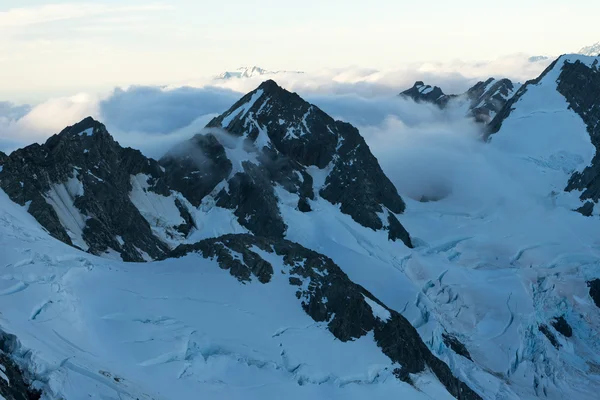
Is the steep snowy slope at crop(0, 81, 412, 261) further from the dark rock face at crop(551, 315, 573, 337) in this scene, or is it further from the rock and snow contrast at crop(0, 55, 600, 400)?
the dark rock face at crop(551, 315, 573, 337)

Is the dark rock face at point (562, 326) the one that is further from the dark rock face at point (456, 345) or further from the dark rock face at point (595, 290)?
the dark rock face at point (456, 345)

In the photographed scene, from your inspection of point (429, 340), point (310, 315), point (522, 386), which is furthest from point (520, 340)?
point (310, 315)

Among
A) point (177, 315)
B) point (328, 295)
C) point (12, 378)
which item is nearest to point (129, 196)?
point (328, 295)

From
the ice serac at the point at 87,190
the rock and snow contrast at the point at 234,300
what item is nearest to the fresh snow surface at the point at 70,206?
the ice serac at the point at 87,190

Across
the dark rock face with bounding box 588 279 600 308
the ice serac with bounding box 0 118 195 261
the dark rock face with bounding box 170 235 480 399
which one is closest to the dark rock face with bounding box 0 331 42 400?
the dark rock face with bounding box 170 235 480 399

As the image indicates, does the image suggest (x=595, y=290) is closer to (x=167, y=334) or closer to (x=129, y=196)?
(x=129, y=196)

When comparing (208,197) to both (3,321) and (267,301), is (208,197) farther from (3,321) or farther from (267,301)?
(3,321)
